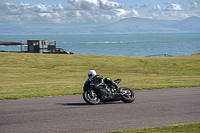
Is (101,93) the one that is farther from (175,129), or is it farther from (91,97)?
(175,129)

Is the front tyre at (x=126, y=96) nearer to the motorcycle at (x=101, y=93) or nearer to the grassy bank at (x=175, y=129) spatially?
the motorcycle at (x=101, y=93)

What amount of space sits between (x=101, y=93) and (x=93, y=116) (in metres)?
2.49

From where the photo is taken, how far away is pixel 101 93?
12.3 metres

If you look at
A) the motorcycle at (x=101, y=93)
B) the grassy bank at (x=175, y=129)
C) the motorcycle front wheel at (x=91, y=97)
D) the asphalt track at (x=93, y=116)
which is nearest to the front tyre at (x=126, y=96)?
the motorcycle at (x=101, y=93)

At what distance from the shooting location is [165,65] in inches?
1634

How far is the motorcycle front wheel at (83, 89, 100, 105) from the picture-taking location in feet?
40.1

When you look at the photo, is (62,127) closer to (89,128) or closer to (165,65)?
(89,128)

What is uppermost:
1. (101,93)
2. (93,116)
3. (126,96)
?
(101,93)

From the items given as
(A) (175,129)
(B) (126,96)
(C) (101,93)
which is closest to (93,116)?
(C) (101,93)

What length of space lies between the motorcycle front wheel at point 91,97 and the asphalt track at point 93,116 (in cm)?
34

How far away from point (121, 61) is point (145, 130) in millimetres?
37812

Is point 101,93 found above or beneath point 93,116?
above

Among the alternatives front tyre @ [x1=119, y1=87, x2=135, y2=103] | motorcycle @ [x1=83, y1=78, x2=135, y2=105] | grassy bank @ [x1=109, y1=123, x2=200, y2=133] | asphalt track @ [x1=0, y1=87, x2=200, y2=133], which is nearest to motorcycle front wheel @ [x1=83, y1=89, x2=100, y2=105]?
motorcycle @ [x1=83, y1=78, x2=135, y2=105]

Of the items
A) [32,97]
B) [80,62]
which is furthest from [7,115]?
[80,62]
